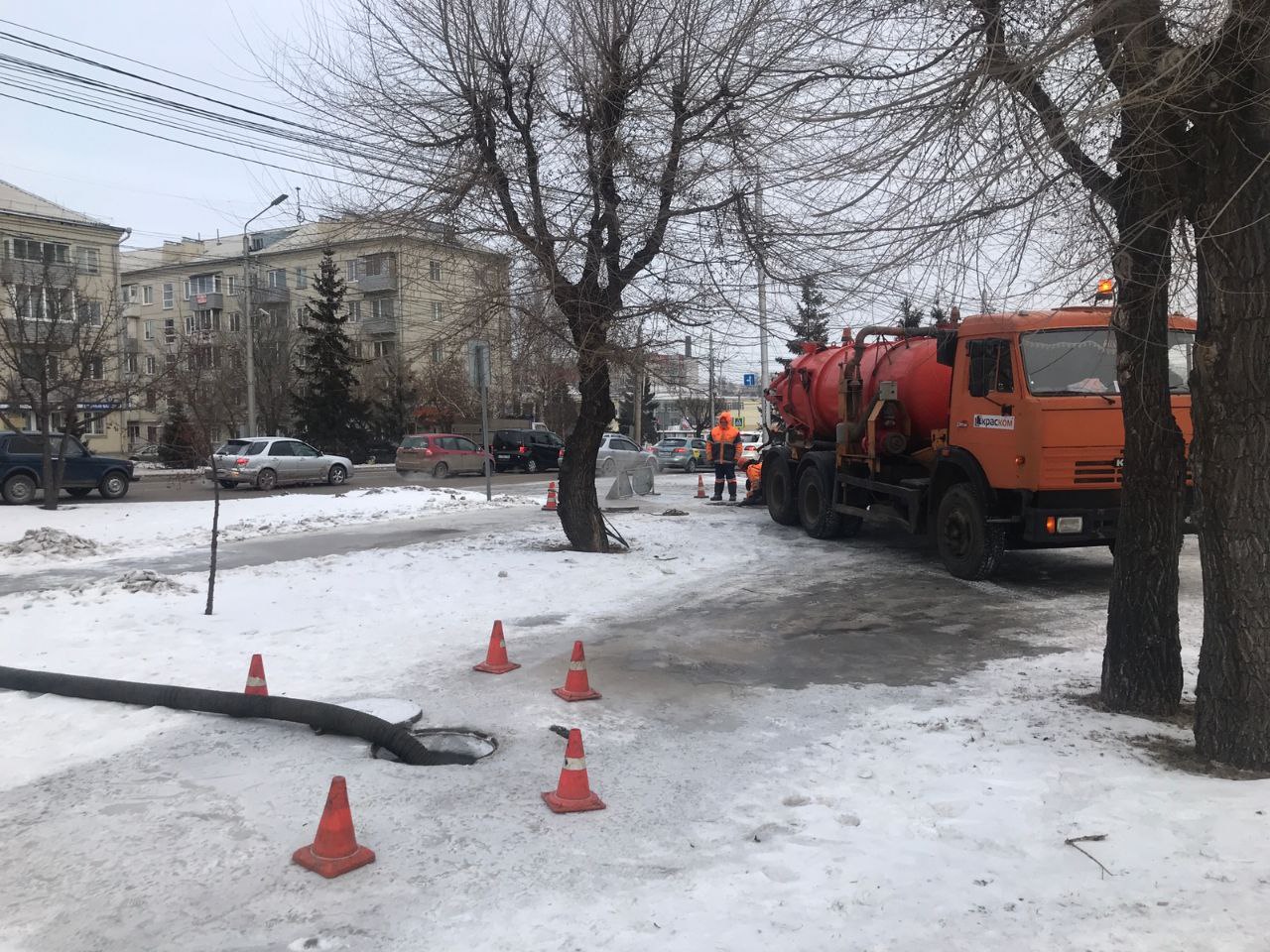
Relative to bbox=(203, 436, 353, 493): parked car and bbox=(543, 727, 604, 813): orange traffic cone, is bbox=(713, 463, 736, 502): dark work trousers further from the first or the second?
bbox=(543, 727, 604, 813): orange traffic cone

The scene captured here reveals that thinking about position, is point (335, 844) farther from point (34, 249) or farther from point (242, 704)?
point (34, 249)

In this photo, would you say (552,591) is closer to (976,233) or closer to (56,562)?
(976,233)

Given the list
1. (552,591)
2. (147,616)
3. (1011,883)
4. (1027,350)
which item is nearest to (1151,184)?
(1011,883)

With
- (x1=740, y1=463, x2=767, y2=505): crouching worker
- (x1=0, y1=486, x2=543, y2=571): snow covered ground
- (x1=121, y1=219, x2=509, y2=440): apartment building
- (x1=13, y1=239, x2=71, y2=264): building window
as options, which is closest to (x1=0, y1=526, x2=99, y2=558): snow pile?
(x1=0, y1=486, x2=543, y2=571): snow covered ground

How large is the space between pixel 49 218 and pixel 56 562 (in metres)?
42.4

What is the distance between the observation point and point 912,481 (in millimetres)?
12203

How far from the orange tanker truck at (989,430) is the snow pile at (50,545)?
11030mm

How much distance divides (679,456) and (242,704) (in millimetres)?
32637

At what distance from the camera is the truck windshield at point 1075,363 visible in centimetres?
977

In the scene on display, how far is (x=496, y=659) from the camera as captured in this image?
7.12 metres

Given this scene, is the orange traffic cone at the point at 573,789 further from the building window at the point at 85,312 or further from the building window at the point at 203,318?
the building window at the point at 203,318

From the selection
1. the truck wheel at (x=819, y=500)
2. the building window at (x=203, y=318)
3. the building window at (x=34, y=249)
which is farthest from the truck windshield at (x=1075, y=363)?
the building window at (x=203, y=318)

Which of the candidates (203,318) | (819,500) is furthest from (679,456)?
(203,318)

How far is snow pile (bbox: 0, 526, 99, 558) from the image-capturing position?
12.6 metres
